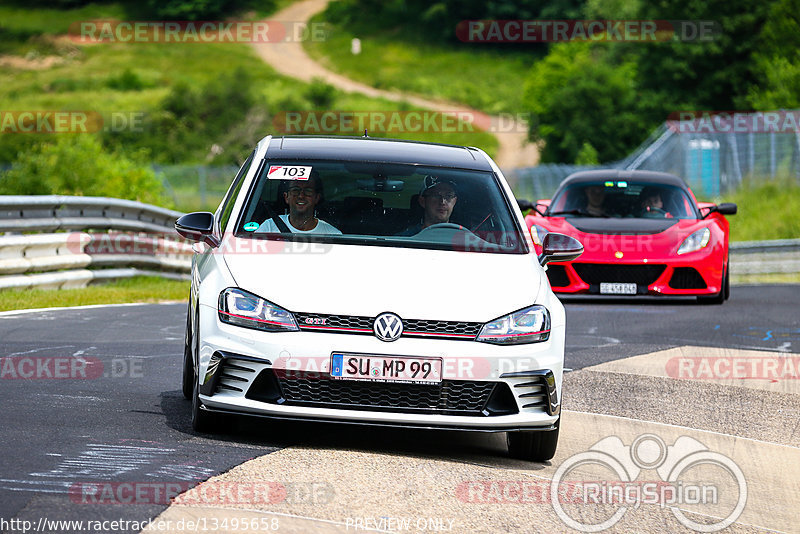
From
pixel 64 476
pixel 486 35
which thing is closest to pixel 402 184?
pixel 64 476

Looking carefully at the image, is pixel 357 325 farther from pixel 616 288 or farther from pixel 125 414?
pixel 616 288

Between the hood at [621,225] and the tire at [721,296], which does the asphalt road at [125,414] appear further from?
the tire at [721,296]

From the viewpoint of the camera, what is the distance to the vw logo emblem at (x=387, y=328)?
21.0 feet

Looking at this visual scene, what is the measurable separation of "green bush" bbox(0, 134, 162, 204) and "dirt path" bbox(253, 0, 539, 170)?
135ft

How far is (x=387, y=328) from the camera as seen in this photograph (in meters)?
6.40

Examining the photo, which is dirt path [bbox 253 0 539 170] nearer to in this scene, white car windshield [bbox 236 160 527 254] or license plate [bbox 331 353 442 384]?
white car windshield [bbox 236 160 527 254]

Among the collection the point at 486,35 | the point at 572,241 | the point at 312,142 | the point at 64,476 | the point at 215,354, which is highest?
the point at 486,35

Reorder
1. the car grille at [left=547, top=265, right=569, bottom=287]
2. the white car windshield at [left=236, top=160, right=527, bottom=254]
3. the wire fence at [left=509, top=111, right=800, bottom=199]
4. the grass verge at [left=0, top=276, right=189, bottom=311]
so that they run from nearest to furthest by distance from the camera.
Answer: the white car windshield at [left=236, top=160, right=527, bottom=254]
the grass verge at [left=0, top=276, right=189, bottom=311]
the car grille at [left=547, top=265, right=569, bottom=287]
the wire fence at [left=509, top=111, right=800, bottom=199]

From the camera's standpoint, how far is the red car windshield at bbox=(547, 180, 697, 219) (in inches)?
634

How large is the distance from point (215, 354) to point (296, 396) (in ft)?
1.43

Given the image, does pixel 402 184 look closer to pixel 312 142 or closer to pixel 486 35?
pixel 312 142

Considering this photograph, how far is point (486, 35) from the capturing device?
112 metres

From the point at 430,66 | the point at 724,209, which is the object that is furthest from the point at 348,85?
the point at 724,209

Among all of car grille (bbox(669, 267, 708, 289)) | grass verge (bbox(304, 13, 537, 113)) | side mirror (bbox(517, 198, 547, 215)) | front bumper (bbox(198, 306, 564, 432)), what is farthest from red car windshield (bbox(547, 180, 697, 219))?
grass verge (bbox(304, 13, 537, 113))
